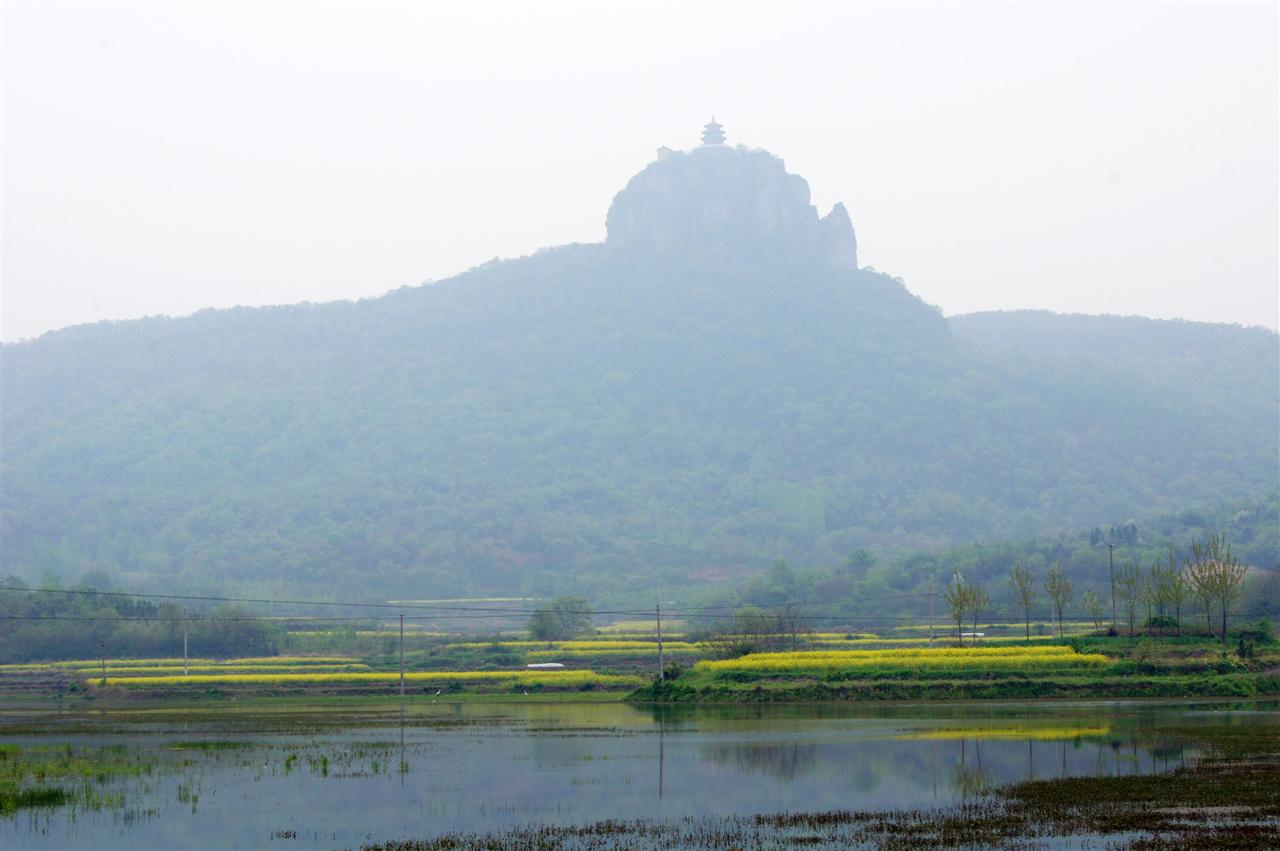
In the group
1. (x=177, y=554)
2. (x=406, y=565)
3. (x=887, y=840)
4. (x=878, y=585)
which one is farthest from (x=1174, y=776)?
(x=177, y=554)

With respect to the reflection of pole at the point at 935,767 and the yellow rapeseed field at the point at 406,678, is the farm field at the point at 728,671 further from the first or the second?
the reflection of pole at the point at 935,767

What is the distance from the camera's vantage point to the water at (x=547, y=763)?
1307 inches

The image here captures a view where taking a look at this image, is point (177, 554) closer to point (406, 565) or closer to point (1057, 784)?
point (406, 565)

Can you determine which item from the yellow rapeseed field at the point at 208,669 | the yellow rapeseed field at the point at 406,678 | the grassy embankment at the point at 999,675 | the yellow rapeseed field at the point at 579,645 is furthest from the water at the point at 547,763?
the yellow rapeseed field at the point at 579,645

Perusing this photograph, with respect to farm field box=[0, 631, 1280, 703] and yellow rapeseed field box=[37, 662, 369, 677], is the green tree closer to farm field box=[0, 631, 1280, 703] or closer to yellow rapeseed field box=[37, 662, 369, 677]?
farm field box=[0, 631, 1280, 703]

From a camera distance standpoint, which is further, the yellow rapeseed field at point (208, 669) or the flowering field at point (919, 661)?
the yellow rapeseed field at point (208, 669)

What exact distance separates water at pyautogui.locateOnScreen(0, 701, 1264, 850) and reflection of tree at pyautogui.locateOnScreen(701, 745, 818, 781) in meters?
0.09

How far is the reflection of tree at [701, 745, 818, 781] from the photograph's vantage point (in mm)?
→ 39562

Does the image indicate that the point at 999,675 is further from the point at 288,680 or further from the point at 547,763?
the point at 288,680

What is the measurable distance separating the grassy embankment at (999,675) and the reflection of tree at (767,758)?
19.7 meters

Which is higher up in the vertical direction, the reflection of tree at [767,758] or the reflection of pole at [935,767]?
the reflection of pole at [935,767]

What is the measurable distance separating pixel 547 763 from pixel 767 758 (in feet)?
20.2

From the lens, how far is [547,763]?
42344 mm

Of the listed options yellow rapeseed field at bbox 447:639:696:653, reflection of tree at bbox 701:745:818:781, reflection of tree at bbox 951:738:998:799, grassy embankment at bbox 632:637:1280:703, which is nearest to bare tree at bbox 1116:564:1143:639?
grassy embankment at bbox 632:637:1280:703
